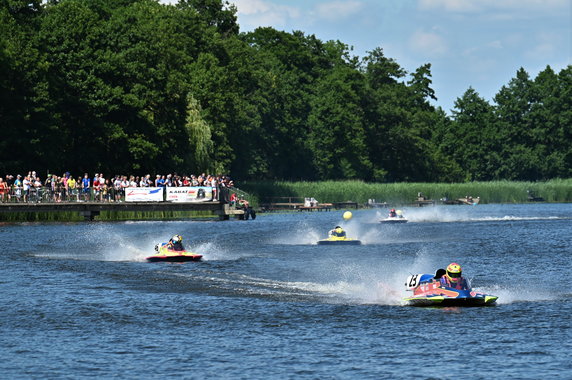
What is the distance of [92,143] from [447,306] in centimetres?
7496

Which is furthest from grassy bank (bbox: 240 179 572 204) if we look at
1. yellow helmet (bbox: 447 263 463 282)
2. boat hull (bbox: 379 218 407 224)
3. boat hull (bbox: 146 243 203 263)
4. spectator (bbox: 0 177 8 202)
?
yellow helmet (bbox: 447 263 463 282)

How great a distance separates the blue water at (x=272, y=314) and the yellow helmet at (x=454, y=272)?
1203 millimetres

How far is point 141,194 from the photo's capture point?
95.1 m

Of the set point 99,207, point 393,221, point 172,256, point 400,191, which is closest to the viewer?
point 172,256

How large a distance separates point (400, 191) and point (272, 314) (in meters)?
130

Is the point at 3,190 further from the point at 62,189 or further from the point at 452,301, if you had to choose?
the point at 452,301

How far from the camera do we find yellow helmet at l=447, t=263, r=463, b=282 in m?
37.8

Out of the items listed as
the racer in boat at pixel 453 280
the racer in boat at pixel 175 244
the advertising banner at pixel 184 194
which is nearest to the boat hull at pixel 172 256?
the racer in boat at pixel 175 244

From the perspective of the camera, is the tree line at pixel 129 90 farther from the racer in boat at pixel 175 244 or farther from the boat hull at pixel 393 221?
the racer in boat at pixel 175 244

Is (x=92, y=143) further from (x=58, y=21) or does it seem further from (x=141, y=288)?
(x=141, y=288)

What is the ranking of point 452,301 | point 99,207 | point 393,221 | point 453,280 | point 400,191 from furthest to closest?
point 400,191, point 393,221, point 99,207, point 453,280, point 452,301

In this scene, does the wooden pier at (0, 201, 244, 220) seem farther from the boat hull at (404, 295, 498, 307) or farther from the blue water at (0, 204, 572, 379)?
the boat hull at (404, 295, 498, 307)

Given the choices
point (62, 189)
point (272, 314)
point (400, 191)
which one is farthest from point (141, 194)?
point (400, 191)

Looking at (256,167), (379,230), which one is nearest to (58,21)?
(379,230)
